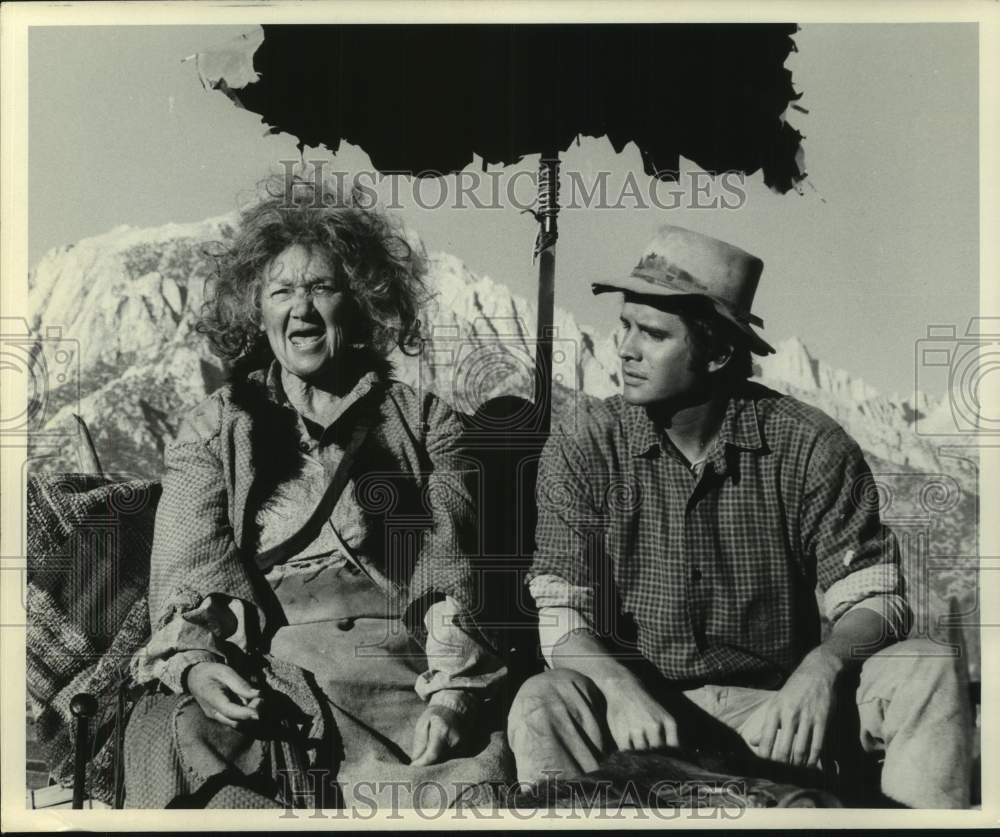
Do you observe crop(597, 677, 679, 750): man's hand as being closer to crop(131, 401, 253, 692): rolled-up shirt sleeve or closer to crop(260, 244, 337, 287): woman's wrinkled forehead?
crop(131, 401, 253, 692): rolled-up shirt sleeve

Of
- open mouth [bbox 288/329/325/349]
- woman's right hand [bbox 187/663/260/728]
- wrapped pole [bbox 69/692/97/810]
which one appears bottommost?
wrapped pole [bbox 69/692/97/810]

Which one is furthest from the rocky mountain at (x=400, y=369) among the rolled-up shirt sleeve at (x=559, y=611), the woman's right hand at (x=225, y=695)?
the woman's right hand at (x=225, y=695)

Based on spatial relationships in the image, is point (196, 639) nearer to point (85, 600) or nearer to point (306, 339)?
point (85, 600)

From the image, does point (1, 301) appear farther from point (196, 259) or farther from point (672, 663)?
point (672, 663)

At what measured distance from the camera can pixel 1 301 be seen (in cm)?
497

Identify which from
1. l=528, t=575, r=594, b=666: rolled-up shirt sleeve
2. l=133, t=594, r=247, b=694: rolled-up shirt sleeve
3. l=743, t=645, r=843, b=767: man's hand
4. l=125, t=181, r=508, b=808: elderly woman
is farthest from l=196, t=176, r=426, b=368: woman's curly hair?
l=743, t=645, r=843, b=767: man's hand

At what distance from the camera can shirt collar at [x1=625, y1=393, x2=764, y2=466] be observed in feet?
15.8

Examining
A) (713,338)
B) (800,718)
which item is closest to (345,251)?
(713,338)

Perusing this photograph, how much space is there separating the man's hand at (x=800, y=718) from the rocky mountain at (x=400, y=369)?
0.53 meters

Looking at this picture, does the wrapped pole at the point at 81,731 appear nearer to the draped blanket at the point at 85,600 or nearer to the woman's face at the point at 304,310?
the draped blanket at the point at 85,600

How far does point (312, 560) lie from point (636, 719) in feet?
4.59

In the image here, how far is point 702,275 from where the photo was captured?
482cm

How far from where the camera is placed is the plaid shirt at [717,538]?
15.6ft

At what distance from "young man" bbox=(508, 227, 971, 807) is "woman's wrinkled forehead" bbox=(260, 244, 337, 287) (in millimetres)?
1141
